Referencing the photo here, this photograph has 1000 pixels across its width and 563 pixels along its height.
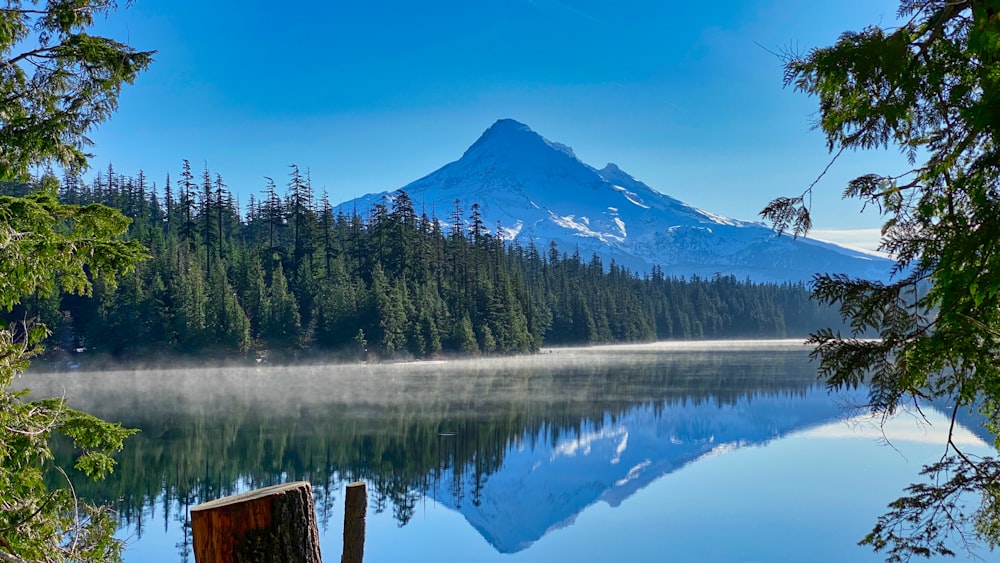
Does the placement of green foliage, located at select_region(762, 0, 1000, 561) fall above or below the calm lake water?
above

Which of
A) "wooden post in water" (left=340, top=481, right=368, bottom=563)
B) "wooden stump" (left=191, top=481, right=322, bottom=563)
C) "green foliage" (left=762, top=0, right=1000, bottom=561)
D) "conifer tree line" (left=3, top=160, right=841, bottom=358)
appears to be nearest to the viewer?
"wooden stump" (left=191, top=481, right=322, bottom=563)

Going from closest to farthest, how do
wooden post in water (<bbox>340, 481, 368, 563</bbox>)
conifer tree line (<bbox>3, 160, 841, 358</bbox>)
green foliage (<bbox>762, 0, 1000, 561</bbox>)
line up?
Result: 1. wooden post in water (<bbox>340, 481, 368, 563</bbox>)
2. green foliage (<bbox>762, 0, 1000, 561</bbox>)
3. conifer tree line (<bbox>3, 160, 841, 358</bbox>)

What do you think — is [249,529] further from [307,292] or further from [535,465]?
[307,292]

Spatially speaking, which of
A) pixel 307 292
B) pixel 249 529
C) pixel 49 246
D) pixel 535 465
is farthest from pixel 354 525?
pixel 307 292

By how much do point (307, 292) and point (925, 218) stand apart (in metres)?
66.0

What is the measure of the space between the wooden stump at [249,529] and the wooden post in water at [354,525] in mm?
871

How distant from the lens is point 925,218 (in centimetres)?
599

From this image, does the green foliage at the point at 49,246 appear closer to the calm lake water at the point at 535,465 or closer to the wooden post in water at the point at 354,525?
the wooden post in water at the point at 354,525

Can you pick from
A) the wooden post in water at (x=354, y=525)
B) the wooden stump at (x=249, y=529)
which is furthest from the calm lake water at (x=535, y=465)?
the wooden stump at (x=249, y=529)

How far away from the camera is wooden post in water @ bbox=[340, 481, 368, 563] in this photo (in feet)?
12.8

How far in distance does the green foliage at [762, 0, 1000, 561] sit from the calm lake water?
3900 millimetres

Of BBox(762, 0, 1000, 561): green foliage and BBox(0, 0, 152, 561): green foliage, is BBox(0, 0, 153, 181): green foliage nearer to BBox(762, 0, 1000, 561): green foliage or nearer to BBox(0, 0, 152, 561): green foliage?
BBox(0, 0, 152, 561): green foliage

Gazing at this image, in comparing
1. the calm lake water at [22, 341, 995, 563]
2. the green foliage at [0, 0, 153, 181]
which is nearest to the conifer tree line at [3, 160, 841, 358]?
the calm lake water at [22, 341, 995, 563]

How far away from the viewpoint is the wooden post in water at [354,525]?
3906 mm
